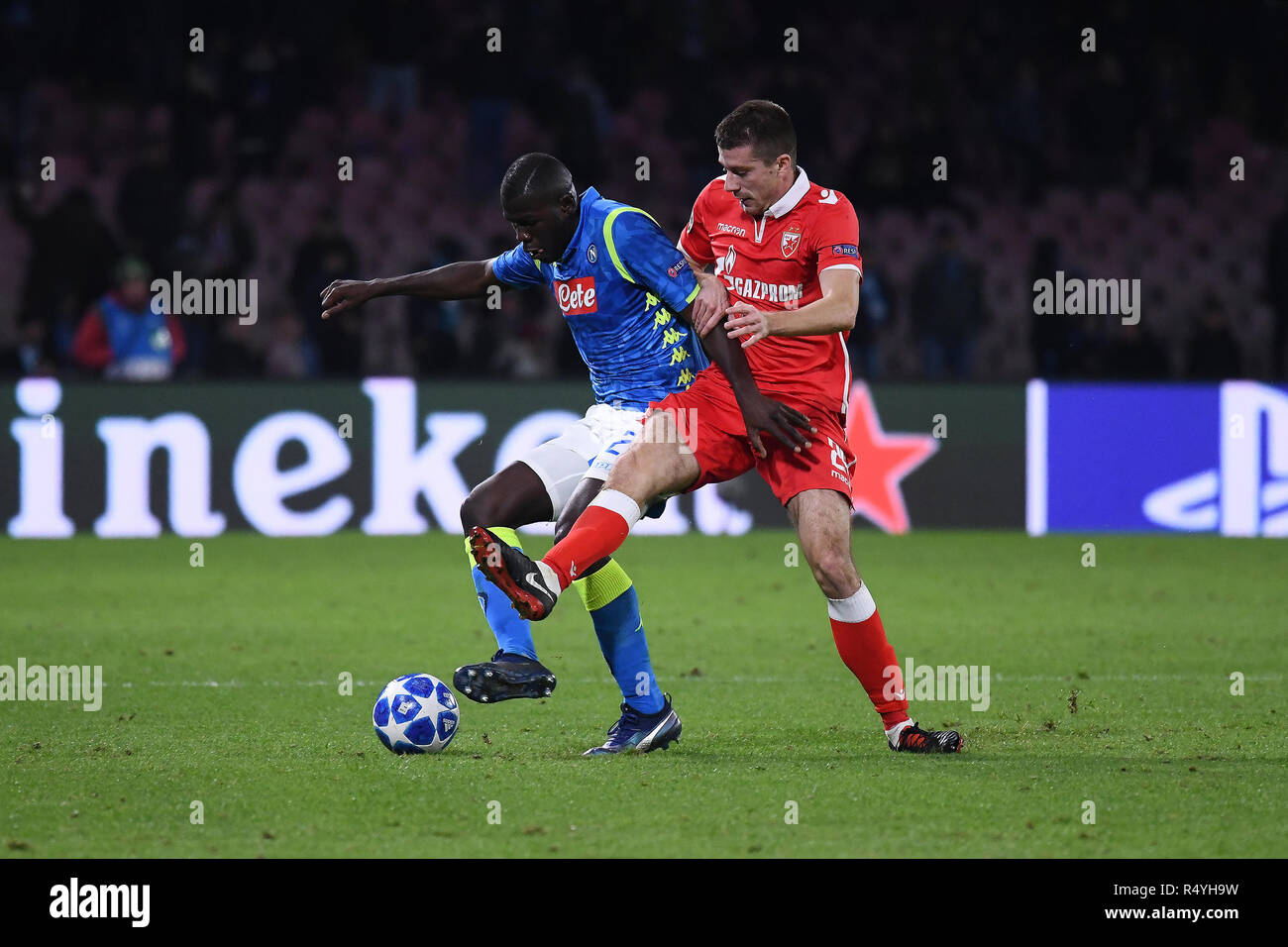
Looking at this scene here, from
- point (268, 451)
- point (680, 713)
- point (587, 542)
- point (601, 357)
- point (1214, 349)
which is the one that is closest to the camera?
point (587, 542)

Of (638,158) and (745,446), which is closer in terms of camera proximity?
(745,446)

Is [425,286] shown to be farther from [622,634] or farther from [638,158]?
[638,158]

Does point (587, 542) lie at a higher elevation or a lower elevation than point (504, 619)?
higher

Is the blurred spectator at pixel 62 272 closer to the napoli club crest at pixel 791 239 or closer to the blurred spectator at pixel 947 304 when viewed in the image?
the blurred spectator at pixel 947 304

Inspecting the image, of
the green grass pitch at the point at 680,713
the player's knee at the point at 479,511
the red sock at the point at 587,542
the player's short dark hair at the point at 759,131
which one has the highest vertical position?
the player's short dark hair at the point at 759,131

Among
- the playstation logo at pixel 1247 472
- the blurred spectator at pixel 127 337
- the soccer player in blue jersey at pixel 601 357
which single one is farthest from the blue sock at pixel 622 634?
the blurred spectator at pixel 127 337

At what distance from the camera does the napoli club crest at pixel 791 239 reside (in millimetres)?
5730

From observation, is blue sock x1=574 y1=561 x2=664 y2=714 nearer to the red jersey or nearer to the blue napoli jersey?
the blue napoli jersey

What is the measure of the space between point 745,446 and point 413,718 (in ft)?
4.36

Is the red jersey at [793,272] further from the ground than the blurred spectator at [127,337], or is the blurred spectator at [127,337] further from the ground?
the blurred spectator at [127,337]

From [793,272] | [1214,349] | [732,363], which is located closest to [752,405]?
[732,363]

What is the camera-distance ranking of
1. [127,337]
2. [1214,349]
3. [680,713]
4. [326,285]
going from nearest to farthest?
[680,713] → [127,337] → [326,285] → [1214,349]

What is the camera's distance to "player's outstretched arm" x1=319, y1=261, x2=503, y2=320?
618 centimetres

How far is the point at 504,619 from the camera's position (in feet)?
18.2
